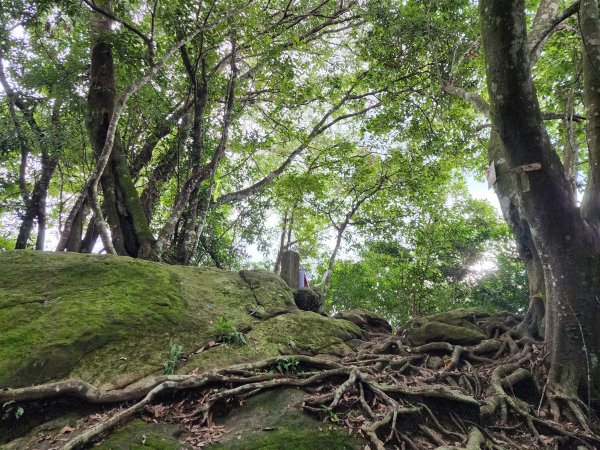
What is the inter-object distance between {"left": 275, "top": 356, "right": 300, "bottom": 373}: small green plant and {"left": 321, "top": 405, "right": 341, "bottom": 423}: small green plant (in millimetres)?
933

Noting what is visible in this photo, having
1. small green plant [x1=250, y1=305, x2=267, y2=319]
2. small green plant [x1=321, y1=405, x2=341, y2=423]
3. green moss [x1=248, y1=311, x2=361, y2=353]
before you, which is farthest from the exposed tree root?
small green plant [x1=250, y1=305, x2=267, y2=319]

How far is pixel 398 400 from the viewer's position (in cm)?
396

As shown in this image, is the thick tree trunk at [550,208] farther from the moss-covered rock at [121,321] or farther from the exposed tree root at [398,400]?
the moss-covered rock at [121,321]

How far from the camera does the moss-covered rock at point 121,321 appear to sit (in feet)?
12.3

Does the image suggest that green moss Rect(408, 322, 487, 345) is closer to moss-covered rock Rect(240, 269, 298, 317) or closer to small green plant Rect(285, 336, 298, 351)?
moss-covered rock Rect(240, 269, 298, 317)

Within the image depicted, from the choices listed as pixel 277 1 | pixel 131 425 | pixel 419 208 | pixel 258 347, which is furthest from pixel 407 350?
pixel 277 1

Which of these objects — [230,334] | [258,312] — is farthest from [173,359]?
[258,312]

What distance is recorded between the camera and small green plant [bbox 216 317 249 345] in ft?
15.9

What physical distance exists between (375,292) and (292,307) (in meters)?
9.18

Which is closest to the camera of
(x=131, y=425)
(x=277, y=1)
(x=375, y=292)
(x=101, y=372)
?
(x=131, y=425)

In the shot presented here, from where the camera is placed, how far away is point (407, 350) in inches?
237

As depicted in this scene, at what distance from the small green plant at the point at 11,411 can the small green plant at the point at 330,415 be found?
2709mm

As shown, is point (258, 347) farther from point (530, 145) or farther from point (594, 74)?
point (594, 74)

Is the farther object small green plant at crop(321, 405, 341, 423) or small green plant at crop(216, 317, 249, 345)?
small green plant at crop(216, 317, 249, 345)
